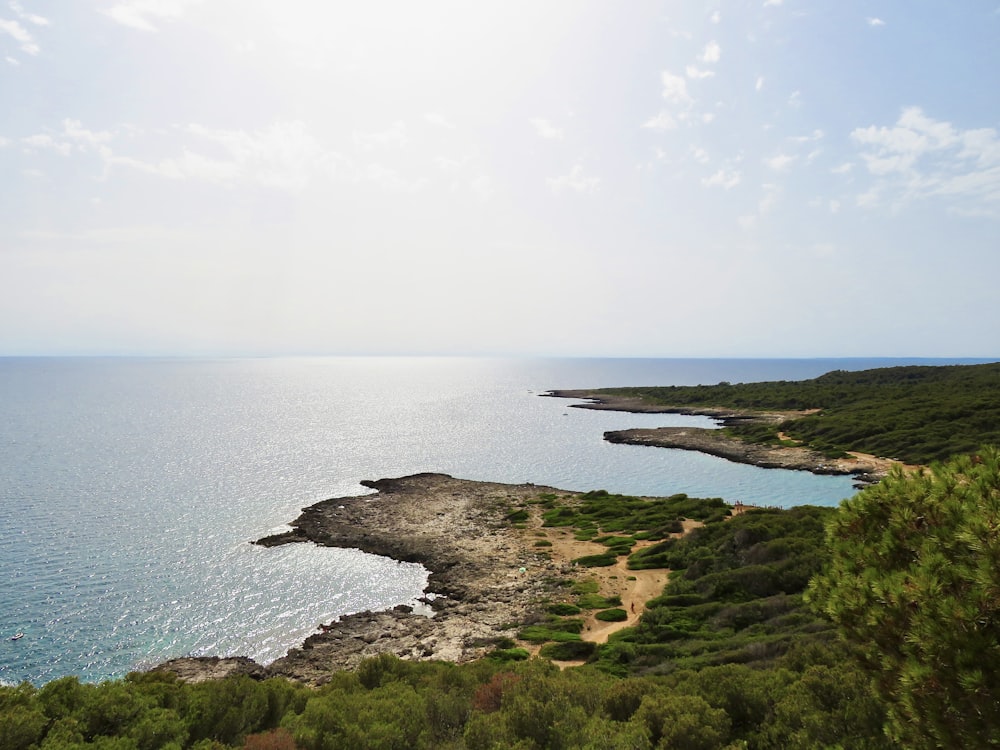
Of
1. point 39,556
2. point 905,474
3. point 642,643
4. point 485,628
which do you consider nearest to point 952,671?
point 905,474

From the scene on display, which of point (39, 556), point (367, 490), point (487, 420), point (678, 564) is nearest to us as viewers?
point (678, 564)

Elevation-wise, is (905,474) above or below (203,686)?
above

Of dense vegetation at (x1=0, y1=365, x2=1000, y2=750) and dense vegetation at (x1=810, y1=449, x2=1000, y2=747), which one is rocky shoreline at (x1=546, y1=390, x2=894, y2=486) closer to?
dense vegetation at (x1=0, y1=365, x2=1000, y2=750)

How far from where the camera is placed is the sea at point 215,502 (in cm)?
3191

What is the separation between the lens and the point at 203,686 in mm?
14273

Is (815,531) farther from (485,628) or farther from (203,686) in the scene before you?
(203,686)

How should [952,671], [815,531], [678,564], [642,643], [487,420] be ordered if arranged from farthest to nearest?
[487,420], [678,564], [815,531], [642,643], [952,671]

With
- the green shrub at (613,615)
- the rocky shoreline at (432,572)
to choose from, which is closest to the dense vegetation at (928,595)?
the rocky shoreline at (432,572)

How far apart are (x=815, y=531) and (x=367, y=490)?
52134 mm

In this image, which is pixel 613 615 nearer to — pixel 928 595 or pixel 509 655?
pixel 509 655

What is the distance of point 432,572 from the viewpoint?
4212cm

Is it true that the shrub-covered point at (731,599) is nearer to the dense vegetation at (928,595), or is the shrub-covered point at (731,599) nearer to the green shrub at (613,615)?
the green shrub at (613,615)

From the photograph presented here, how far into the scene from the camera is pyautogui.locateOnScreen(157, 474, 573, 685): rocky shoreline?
28.7 m

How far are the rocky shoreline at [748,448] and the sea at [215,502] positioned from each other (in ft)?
12.3
